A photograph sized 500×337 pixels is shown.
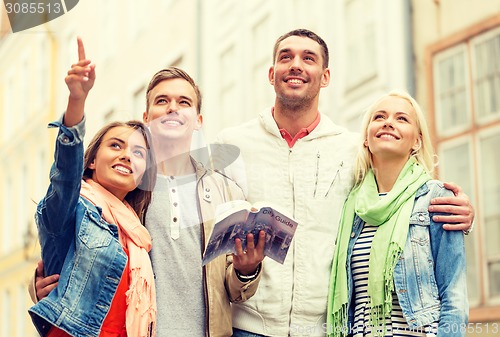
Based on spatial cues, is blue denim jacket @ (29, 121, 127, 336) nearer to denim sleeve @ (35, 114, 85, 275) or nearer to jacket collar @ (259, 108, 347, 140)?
denim sleeve @ (35, 114, 85, 275)

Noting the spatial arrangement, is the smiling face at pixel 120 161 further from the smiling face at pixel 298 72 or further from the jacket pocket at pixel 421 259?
the jacket pocket at pixel 421 259

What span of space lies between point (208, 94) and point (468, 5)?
4.47 metres

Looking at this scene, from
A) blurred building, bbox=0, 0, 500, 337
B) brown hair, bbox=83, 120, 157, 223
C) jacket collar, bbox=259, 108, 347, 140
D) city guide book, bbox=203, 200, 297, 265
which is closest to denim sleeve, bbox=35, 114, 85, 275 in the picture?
brown hair, bbox=83, 120, 157, 223

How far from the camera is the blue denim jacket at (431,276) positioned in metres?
3.61

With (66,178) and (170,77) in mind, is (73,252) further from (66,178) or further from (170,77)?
(170,77)

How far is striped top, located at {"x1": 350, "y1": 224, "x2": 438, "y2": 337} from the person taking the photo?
365cm

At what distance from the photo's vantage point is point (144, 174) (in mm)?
3762

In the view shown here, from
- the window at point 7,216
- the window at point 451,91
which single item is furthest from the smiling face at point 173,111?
the window at point 7,216

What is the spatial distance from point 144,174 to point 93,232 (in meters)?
0.37

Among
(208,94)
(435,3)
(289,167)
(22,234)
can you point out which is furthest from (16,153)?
(289,167)

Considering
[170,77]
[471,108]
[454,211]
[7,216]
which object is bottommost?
[454,211]

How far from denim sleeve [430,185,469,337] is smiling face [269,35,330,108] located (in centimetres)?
70

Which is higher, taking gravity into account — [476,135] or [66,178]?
[476,135]

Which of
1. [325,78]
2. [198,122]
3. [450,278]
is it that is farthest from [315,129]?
[450,278]
